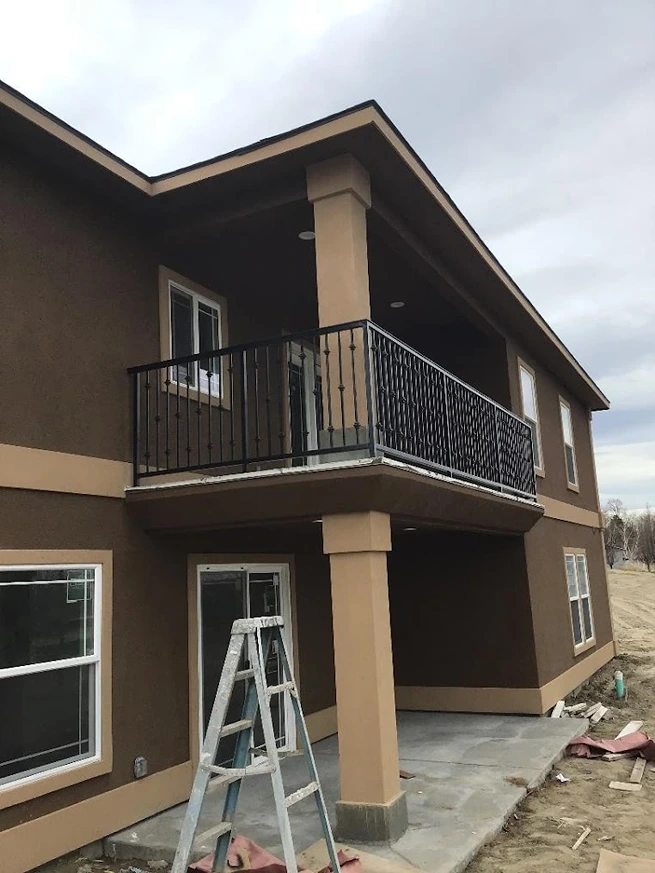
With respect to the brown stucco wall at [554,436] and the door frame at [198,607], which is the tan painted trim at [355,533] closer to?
the door frame at [198,607]

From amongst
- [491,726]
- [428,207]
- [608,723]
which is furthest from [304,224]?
[608,723]

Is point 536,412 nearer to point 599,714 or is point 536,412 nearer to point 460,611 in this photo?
point 460,611

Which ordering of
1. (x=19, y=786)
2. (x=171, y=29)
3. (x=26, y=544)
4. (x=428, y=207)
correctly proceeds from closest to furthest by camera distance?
1. (x=19, y=786)
2. (x=26, y=544)
3. (x=428, y=207)
4. (x=171, y=29)

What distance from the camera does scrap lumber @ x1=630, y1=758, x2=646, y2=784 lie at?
747 cm

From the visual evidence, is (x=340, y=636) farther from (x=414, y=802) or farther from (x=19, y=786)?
(x=19, y=786)

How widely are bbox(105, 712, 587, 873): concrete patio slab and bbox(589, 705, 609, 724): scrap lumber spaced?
1.24m

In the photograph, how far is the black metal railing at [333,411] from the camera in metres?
6.11

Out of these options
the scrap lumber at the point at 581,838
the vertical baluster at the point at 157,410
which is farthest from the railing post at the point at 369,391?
the scrap lumber at the point at 581,838

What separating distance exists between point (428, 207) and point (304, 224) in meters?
1.23

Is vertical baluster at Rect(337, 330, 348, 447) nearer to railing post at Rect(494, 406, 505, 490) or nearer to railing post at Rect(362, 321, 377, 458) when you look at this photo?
railing post at Rect(362, 321, 377, 458)

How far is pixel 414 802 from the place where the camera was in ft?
21.0

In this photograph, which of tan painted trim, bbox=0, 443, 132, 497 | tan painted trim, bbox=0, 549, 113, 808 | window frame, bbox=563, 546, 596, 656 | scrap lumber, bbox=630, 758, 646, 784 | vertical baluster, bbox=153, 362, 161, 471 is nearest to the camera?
tan painted trim, bbox=0, 549, 113, 808

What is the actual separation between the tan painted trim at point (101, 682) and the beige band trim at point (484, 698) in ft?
18.9

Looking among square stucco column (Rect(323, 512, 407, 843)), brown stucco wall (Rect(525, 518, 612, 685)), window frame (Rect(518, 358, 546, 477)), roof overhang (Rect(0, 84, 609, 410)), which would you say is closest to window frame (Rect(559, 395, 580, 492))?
brown stucco wall (Rect(525, 518, 612, 685))
